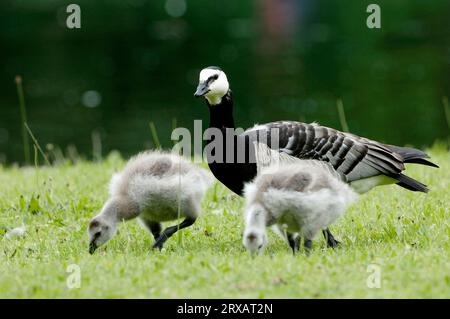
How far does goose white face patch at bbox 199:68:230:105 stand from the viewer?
8.16m

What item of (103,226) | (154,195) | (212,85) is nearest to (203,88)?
(212,85)

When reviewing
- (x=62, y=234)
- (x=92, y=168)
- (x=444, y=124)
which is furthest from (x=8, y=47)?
(x=62, y=234)

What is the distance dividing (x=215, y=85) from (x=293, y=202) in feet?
6.12

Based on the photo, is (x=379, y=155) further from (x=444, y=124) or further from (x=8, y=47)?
(x=8, y=47)

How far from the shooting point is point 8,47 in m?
39.1

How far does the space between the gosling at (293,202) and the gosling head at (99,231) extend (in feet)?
4.57

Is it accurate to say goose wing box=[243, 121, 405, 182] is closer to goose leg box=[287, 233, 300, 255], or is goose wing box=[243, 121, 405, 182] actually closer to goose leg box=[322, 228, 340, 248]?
goose leg box=[322, 228, 340, 248]

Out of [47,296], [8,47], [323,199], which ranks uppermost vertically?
[8,47]

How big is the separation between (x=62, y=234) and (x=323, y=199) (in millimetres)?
3104

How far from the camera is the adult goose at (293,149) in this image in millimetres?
8109
